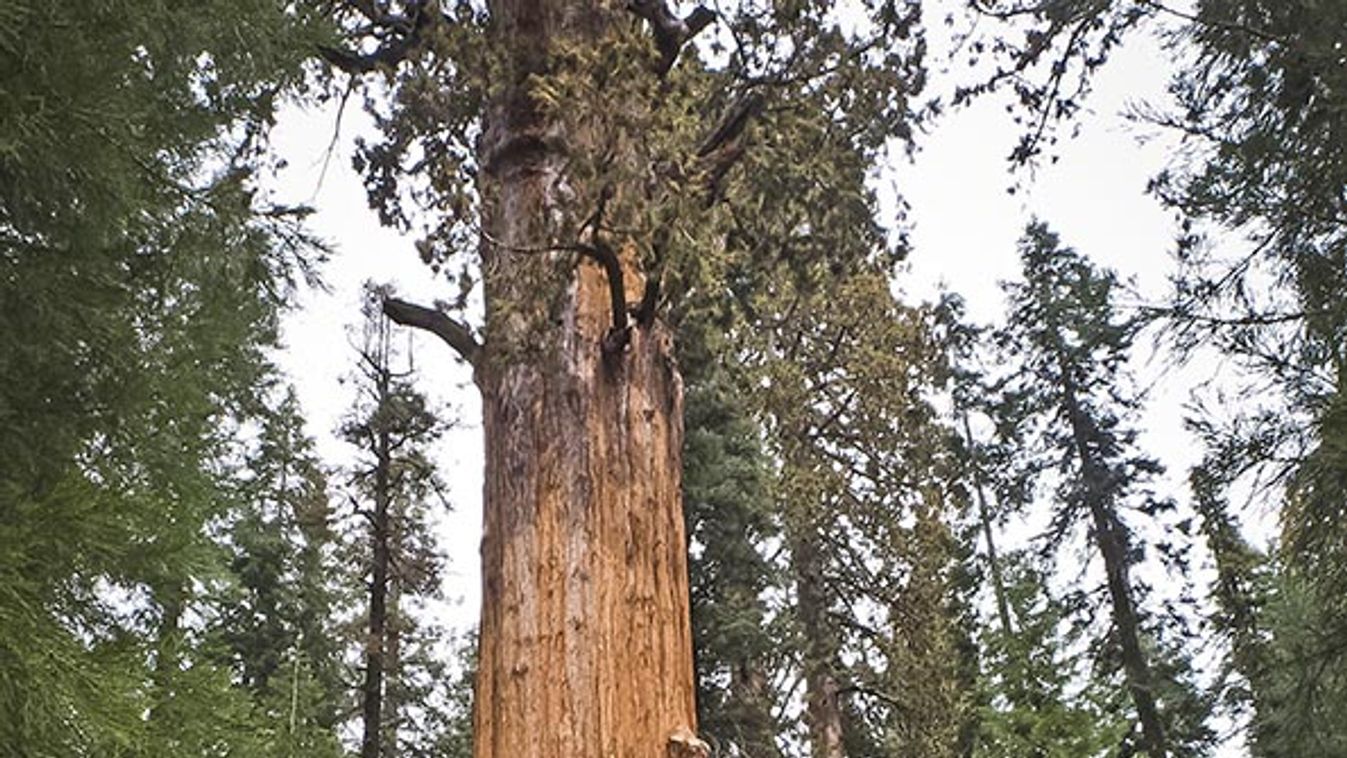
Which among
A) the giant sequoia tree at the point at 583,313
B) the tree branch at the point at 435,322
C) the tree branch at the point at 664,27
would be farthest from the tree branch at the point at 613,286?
the tree branch at the point at 664,27

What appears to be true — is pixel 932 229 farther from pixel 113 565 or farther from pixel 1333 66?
pixel 113 565

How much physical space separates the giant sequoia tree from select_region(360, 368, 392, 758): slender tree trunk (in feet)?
29.5

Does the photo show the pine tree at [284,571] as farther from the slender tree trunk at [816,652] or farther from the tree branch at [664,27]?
the tree branch at [664,27]

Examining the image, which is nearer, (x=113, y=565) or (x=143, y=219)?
(x=113, y=565)

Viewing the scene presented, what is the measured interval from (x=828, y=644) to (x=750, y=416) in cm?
276

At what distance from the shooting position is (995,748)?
1209 centimetres

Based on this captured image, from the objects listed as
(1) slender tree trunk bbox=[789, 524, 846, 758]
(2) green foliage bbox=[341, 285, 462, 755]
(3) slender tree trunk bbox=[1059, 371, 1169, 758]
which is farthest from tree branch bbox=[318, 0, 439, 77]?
(3) slender tree trunk bbox=[1059, 371, 1169, 758]

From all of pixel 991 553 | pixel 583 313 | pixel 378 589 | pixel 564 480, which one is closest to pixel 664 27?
pixel 583 313

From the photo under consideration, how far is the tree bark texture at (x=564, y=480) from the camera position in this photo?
3506mm

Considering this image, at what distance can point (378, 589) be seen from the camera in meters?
13.4

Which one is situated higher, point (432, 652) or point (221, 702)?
point (432, 652)

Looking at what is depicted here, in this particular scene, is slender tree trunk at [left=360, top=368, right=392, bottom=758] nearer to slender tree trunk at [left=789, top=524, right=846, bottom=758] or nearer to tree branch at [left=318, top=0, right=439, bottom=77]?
slender tree trunk at [left=789, top=524, right=846, bottom=758]

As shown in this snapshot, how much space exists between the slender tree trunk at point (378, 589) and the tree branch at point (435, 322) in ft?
28.3

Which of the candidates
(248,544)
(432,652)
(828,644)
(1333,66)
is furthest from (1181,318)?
(432,652)
